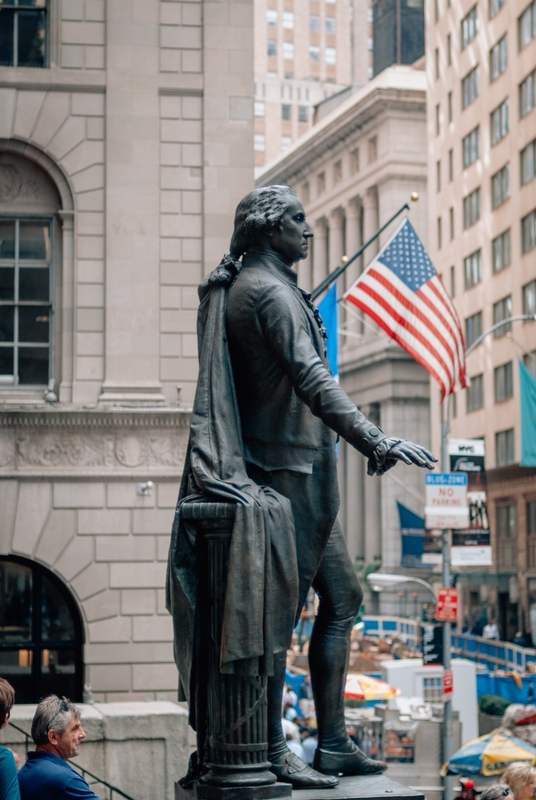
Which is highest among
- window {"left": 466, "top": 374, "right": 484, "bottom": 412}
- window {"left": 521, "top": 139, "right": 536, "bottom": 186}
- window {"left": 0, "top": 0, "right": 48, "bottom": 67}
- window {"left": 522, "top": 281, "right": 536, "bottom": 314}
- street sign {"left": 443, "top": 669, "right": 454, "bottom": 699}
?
window {"left": 521, "top": 139, "right": 536, "bottom": 186}

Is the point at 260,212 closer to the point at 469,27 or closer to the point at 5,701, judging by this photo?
the point at 5,701

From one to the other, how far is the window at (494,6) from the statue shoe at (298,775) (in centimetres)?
6468

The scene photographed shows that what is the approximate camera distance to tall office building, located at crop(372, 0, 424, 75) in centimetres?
11531

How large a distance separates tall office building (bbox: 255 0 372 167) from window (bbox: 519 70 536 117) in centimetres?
8898

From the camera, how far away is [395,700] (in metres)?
26.1

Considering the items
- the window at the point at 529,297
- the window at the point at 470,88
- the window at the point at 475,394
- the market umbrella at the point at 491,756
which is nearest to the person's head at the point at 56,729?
the market umbrella at the point at 491,756

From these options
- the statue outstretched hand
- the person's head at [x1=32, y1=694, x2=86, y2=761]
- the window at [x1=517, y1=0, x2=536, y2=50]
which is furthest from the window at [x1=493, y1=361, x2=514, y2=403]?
the person's head at [x1=32, y1=694, x2=86, y2=761]

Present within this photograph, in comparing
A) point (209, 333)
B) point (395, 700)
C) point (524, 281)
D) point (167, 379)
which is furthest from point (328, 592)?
point (524, 281)

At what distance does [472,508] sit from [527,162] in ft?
126

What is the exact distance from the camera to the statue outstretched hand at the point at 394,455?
5746 millimetres

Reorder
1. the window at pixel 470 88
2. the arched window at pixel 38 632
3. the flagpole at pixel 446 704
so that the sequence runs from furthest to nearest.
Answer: the window at pixel 470 88
the arched window at pixel 38 632
the flagpole at pixel 446 704

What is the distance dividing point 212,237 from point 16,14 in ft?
17.2

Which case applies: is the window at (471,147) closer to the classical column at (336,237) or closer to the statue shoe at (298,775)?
the classical column at (336,237)

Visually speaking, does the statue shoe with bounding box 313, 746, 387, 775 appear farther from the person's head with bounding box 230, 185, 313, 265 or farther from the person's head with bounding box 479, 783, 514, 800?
the person's head with bounding box 230, 185, 313, 265
